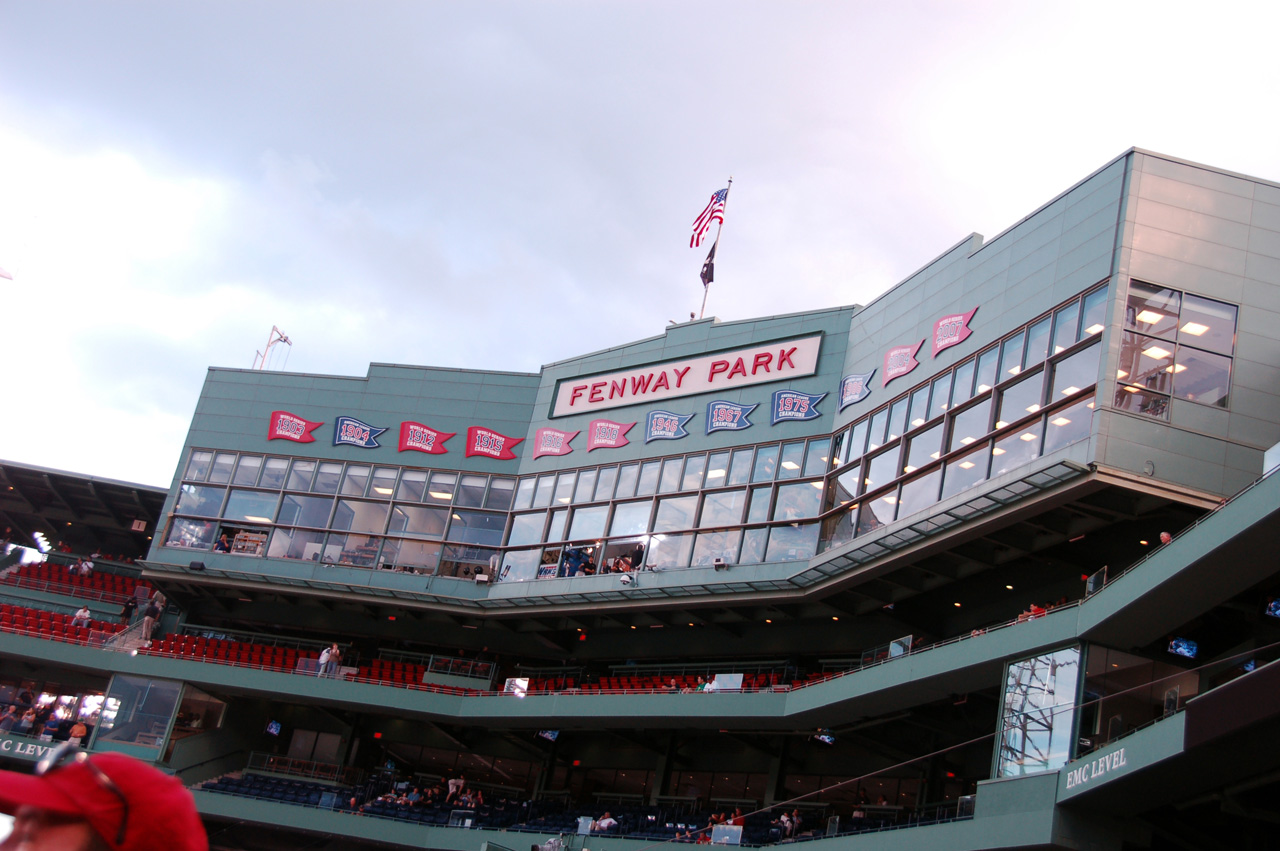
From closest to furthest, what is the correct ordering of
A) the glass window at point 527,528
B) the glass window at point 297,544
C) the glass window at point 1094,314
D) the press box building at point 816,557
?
the press box building at point 816,557 < the glass window at point 1094,314 < the glass window at point 527,528 < the glass window at point 297,544

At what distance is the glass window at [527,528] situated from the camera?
35125 millimetres

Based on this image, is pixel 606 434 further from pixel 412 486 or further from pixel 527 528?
pixel 412 486


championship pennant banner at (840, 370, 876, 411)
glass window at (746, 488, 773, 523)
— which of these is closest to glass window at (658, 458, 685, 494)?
glass window at (746, 488, 773, 523)

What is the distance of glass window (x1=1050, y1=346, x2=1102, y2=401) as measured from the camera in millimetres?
21531

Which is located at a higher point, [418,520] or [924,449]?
[924,449]

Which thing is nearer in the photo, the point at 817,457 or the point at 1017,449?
the point at 1017,449

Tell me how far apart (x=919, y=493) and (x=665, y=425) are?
410 inches

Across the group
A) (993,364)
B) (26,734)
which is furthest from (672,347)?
(26,734)

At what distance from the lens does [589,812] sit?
108 feet

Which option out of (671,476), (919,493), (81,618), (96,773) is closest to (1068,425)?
(919,493)

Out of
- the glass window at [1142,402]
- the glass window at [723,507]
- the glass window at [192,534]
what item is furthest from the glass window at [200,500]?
the glass window at [1142,402]

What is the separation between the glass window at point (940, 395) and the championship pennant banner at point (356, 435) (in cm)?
1992

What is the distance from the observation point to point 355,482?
124 feet

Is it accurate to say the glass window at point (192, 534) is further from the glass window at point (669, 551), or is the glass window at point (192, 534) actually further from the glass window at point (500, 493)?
the glass window at point (669, 551)
